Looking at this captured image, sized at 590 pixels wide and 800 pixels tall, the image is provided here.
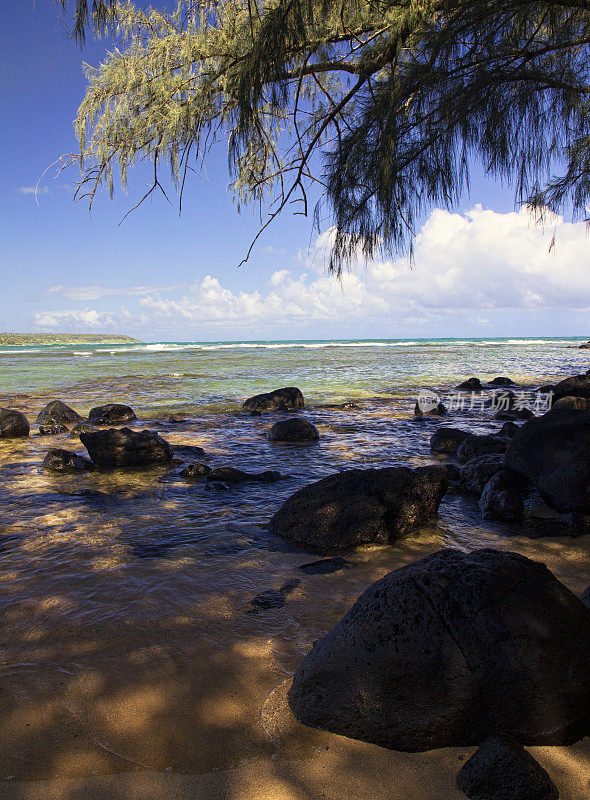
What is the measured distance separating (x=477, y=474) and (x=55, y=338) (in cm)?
7532

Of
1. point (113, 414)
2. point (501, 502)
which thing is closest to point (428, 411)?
point (501, 502)

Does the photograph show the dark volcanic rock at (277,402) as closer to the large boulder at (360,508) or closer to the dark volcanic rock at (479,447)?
the dark volcanic rock at (479,447)

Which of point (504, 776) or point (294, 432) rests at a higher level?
point (294, 432)

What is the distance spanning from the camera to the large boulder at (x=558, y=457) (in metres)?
3.49

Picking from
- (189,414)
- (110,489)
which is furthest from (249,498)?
(189,414)

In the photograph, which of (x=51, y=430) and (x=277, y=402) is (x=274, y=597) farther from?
(x=277, y=402)

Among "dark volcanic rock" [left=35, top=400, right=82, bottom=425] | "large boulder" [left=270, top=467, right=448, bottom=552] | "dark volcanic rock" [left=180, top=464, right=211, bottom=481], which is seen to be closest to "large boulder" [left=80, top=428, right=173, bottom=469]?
"dark volcanic rock" [left=180, top=464, right=211, bottom=481]

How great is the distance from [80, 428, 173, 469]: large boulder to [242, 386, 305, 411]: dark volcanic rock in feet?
13.9

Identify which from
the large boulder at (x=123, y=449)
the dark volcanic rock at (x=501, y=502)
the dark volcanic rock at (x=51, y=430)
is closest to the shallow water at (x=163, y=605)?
the dark volcanic rock at (x=501, y=502)

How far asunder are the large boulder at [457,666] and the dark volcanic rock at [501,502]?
6.12ft

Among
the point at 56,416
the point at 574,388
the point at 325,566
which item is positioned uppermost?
the point at 574,388

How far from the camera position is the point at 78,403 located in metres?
10.9

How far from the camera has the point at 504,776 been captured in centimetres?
134

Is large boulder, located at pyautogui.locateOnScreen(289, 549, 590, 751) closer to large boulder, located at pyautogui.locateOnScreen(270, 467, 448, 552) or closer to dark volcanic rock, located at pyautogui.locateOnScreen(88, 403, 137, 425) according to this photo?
large boulder, located at pyautogui.locateOnScreen(270, 467, 448, 552)
